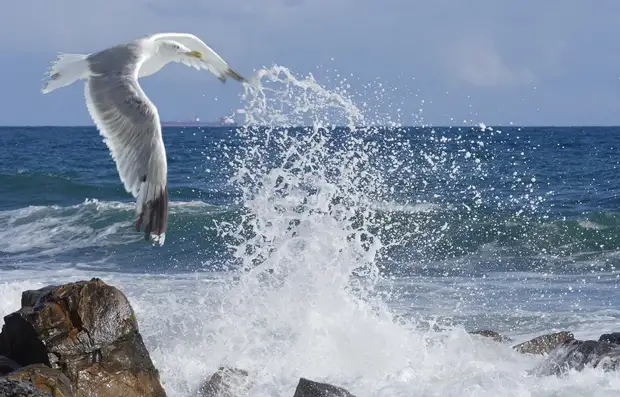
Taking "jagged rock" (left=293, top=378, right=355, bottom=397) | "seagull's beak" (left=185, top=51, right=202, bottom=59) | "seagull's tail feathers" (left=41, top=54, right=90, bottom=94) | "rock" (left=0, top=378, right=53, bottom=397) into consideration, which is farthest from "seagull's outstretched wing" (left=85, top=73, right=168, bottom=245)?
"rock" (left=0, top=378, right=53, bottom=397)

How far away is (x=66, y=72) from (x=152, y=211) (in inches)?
54.7

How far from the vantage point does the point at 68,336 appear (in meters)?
6.11

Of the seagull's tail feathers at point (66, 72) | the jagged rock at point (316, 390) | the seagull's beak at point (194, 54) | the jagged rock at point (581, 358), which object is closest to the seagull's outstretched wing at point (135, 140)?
the seagull's tail feathers at point (66, 72)

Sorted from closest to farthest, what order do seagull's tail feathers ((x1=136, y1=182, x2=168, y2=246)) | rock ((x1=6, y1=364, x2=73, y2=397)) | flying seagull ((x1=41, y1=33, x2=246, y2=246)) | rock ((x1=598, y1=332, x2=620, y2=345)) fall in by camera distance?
rock ((x1=6, y1=364, x2=73, y2=397))
seagull's tail feathers ((x1=136, y1=182, x2=168, y2=246))
flying seagull ((x1=41, y1=33, x2=246, y2=246))
rock ((x1=598, y1=332, x2=620, y2=345))

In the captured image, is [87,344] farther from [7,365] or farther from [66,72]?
[66,72]

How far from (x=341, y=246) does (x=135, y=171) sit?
2306 millimetres

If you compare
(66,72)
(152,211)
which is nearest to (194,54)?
(66,72)

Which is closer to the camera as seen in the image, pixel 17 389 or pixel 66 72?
pixel 17 389

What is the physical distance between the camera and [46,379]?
17.9 feet

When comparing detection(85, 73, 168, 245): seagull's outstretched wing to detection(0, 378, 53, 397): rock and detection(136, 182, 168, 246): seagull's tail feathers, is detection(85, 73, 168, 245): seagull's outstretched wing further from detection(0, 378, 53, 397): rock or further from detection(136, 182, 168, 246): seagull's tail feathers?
detection(0, 378, 53, 397): rock

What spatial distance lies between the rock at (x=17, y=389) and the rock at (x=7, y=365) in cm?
77

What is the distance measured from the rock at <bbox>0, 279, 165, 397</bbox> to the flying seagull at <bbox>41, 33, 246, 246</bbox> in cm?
54

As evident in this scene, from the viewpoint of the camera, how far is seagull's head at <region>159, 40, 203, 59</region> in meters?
7.63

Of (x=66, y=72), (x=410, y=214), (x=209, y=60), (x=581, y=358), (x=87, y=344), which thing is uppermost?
(x=209, y=60)
